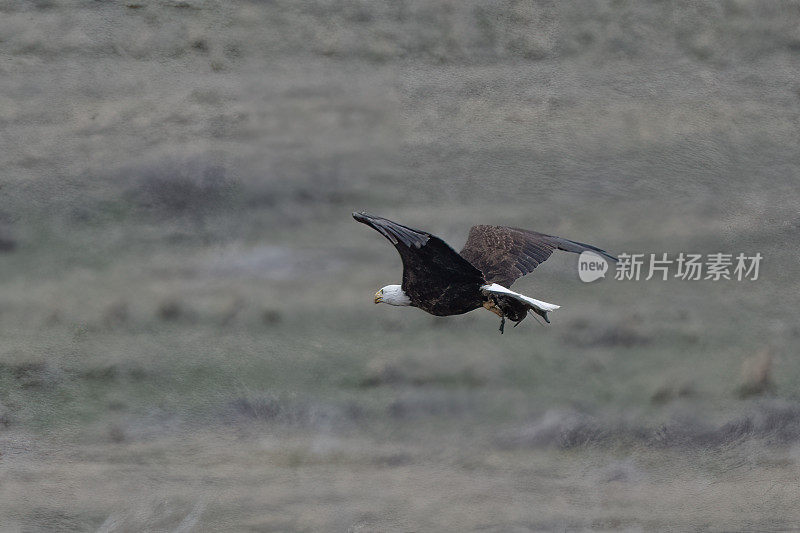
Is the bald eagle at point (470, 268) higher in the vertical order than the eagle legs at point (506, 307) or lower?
higher

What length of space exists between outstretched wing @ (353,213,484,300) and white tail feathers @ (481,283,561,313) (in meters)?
0.16

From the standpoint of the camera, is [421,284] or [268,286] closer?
[421,284]

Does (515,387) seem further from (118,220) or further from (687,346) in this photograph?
Answer: (118,220)

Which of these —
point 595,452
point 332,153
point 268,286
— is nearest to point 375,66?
point 332,153

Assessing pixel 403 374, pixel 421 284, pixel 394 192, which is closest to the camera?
pixel 421 284

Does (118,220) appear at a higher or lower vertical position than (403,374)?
higher

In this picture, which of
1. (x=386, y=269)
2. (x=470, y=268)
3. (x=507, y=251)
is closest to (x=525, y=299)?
(x=470, y=268)

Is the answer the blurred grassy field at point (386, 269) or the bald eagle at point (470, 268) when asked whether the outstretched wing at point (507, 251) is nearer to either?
the bald eagle at point (470, 268)

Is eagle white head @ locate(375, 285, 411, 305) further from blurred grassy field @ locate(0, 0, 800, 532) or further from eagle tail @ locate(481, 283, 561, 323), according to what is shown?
blurred grassy field @ locate(0, 0, 800, 532)

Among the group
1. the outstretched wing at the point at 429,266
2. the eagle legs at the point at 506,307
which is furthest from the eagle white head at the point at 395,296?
the eagle legs at the point at 506,307

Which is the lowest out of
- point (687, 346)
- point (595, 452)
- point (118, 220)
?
point (595, 452)

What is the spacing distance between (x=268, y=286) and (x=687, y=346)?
8037mm

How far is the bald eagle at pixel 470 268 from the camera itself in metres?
13.2

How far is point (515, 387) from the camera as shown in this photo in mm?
21078
